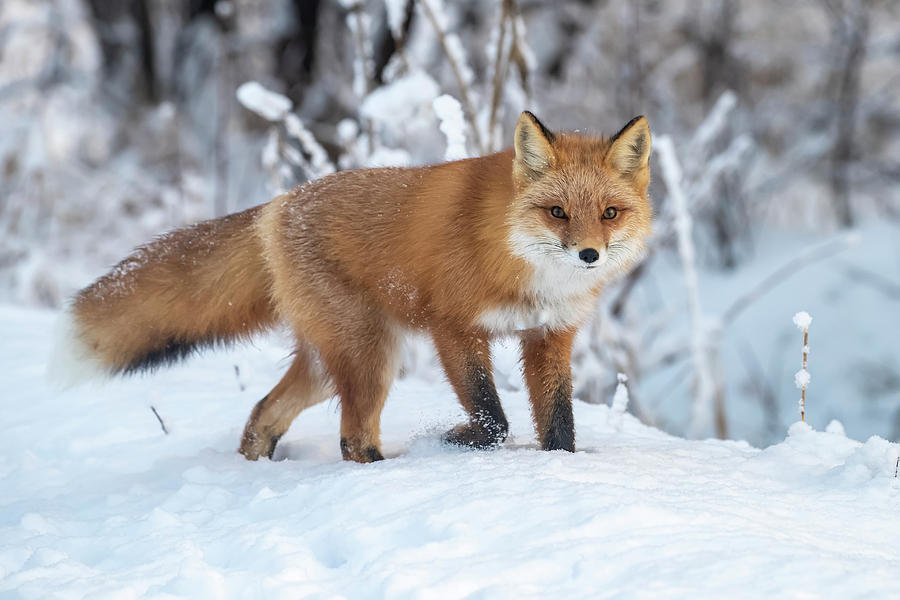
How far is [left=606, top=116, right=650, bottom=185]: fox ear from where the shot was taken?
2955 millimetres

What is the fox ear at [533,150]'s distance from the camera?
9.62 ft

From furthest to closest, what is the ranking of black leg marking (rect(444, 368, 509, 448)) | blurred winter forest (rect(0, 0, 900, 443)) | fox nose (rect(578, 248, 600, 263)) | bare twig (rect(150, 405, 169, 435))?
1. blurred winter forest (rect(0, 0, 900, 443))
2. bare twig (rect(150, 405, 169, 435))
3. black leg marking (rect(444, 368, 509, 448))
4. fox nose (rect(578, 248, 600, 263))

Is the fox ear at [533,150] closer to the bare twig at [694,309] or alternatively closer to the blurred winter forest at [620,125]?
the bare twig at [694,309]

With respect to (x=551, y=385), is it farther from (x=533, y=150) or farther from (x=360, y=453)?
(x=533, y=150)

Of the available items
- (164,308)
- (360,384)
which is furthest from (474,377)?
(164,308)

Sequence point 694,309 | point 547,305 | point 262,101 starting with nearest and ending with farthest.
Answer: point 547,305
point 694,309
point 262,101

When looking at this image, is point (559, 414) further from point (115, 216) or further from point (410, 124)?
point (115, 216)

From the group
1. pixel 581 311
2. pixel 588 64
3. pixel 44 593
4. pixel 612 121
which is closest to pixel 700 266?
pixel 612 121

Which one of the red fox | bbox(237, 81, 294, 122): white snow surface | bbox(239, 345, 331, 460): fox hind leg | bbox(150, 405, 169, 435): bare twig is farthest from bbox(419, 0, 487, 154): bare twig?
bbox(150, 405, 169, 435): bare twig

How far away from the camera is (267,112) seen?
4934 mm

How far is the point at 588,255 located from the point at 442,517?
100cm

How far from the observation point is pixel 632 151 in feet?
9.92

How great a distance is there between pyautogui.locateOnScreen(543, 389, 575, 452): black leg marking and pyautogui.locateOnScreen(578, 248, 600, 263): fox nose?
628mm

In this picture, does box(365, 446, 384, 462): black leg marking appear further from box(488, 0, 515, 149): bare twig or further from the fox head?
box(488, 0, 515, 149): bare twig
